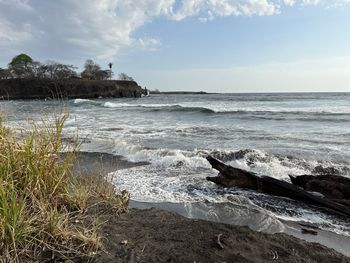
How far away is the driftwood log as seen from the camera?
4550 mm

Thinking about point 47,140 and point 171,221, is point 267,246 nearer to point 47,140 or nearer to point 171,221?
point 171,221

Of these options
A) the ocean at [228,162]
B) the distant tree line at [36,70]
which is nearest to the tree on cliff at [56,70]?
the distant tree line at [36,70]

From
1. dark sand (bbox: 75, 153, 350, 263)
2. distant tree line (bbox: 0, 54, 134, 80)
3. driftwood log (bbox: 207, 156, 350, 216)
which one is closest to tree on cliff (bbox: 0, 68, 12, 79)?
distant tree line (bbox: 0, 54, 134, 80)

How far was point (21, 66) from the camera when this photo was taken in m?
86.8

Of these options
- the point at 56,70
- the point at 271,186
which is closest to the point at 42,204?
the point at 271,186

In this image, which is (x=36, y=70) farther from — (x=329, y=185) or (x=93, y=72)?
(x=329, y=185)

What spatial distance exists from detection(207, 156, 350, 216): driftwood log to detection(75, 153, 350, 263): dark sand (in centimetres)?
120

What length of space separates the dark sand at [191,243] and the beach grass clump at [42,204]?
0.74 feet

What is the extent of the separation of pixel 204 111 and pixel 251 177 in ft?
73.4

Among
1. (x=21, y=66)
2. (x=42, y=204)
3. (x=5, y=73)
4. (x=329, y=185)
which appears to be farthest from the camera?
(x=21, y=66)

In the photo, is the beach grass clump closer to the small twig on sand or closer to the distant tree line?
the small twig on sand

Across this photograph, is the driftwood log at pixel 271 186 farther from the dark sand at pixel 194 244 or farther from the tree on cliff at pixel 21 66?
the tree on cliff at pixel 21 66

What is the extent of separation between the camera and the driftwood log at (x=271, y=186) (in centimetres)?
455

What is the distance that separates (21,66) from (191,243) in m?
94.8
